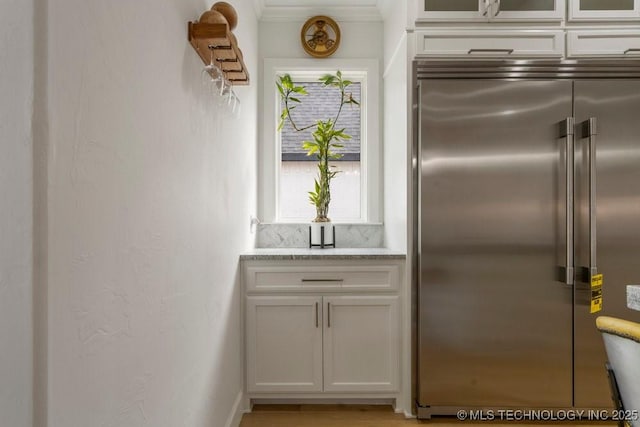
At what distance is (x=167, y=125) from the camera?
1120 mm

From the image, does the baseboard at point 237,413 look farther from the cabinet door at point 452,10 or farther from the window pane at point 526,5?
the window pane at point 526,5

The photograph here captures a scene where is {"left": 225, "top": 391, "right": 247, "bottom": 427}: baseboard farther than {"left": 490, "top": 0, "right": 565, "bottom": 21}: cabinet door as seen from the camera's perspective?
No

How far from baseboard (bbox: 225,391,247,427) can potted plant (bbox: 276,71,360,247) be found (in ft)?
3.41

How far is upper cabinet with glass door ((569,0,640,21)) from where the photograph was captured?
214 cm

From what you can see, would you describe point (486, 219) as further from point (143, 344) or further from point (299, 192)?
point (143, 344)

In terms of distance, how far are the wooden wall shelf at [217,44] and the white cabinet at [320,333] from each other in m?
1.16

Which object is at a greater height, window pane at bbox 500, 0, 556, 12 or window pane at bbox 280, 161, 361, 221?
window pane at bbox 500, 0, 556, 12

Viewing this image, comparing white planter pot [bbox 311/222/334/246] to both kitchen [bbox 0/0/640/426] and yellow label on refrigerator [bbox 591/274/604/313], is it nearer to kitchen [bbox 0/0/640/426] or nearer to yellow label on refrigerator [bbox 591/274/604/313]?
kitchen [bbox 0/0/640/426]

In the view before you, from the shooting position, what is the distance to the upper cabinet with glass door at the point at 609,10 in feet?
7.03

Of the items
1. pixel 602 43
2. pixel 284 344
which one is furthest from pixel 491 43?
pixel 284 344

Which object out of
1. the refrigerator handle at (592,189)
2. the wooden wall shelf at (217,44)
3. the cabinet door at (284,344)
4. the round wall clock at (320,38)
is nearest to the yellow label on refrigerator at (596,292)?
the refrigerator handle at (592,189)

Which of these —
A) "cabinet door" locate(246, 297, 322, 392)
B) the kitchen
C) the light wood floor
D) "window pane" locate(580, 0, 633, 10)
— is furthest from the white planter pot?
"window pane" locate(580, 0, 633, 10)

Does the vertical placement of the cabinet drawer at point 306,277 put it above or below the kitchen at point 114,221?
below

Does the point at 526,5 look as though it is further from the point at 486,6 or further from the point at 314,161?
the point at 314,161
